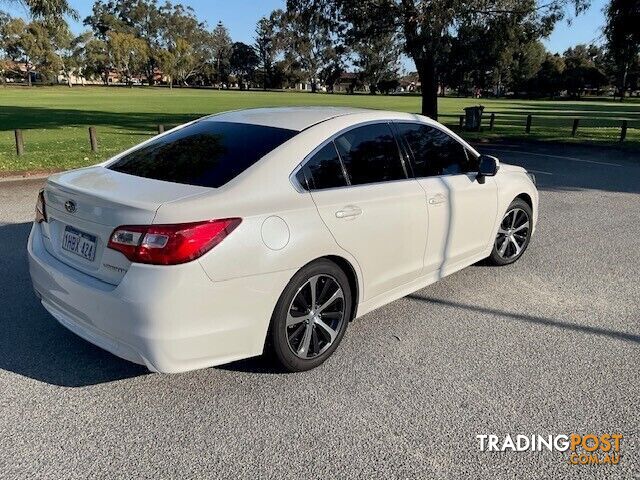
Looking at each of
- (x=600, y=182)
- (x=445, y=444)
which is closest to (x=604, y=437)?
(x=445, y=444)

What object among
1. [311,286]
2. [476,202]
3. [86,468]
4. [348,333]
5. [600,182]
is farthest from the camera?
[600,182]

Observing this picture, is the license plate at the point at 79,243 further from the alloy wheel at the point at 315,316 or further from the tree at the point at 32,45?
the tree at the point at 32,45

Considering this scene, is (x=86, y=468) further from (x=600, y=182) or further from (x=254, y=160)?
(x=600, y=182)

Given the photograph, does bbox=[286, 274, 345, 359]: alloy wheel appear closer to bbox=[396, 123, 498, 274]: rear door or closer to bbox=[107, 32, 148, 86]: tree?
bbox=[396, 123, 498, 274]: rear door

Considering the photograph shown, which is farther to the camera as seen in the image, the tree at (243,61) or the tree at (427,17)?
the tree at (243,61)

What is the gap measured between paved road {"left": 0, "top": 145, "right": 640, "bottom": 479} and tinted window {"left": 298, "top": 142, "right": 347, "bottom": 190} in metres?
1.17

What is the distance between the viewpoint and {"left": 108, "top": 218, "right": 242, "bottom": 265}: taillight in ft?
8.72

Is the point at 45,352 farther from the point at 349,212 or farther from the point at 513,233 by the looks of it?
the point at 513,233

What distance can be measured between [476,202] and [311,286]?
6.72ft

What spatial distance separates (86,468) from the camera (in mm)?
2479

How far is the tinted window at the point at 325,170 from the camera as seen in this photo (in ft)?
10.9

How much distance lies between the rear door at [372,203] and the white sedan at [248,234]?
1 cm

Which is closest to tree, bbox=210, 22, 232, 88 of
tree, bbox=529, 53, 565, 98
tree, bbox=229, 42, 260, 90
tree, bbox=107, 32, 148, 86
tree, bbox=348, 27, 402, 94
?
tree, bbox=229, 42, 260, 90

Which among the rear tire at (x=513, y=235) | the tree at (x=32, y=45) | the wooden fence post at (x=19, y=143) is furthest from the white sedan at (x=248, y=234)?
the tree at (x=32, y=45)
